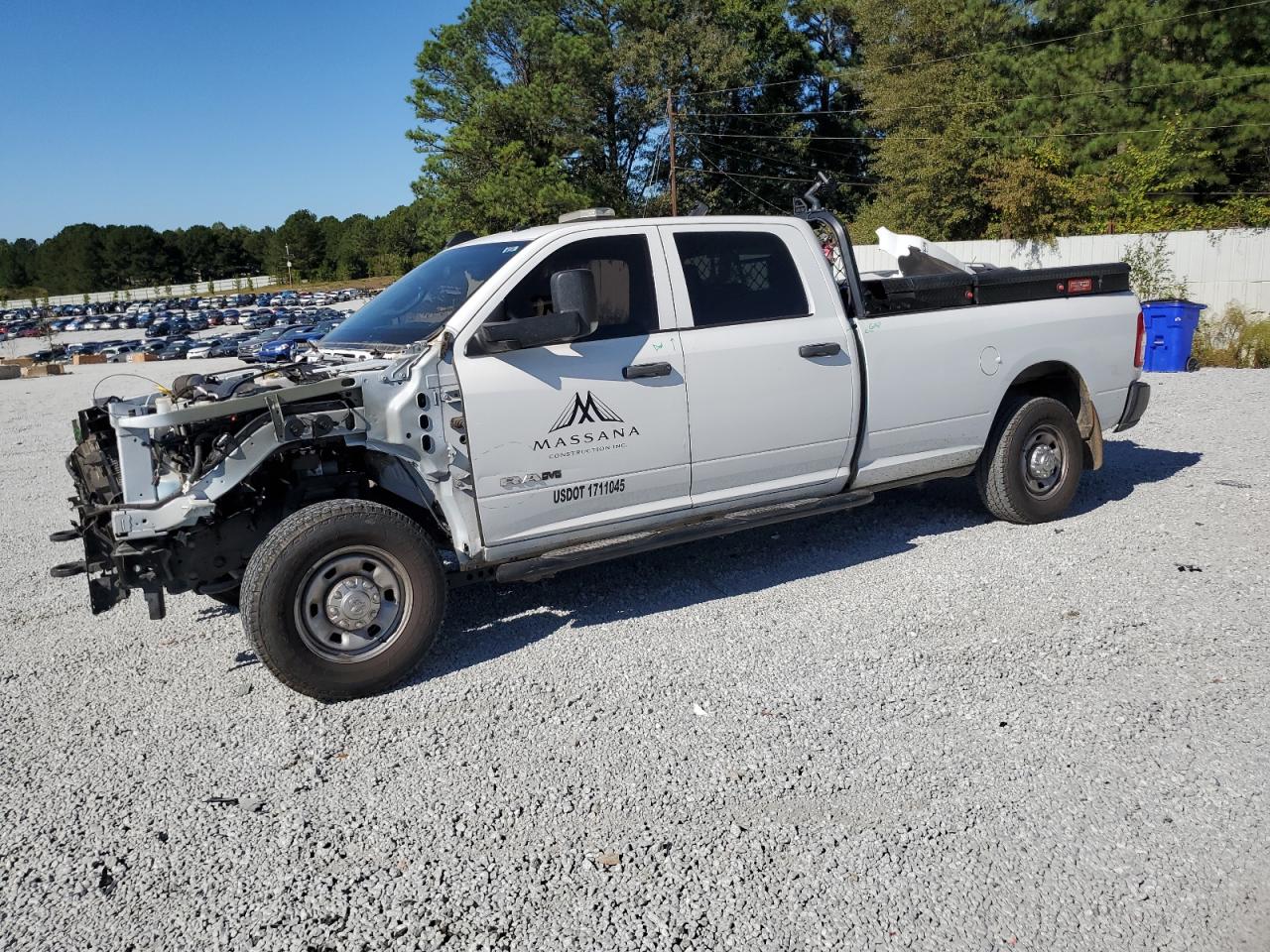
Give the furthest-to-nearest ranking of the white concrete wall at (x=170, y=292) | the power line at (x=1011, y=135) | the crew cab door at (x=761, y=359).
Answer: the white concrete wall at (x=170, y=292) < the power line at (x=1011, y=135) < the crew cab door at (x=761, y=359)

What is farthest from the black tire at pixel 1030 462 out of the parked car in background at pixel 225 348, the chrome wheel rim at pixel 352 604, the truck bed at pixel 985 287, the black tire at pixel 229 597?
the parked car in background at pixel 225 348

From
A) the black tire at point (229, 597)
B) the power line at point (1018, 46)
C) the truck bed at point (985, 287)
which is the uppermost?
the power line at point (1018, 46)

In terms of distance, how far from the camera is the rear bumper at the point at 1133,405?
702 cm

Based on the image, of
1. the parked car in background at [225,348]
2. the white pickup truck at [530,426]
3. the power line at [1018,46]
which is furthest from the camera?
the parked car in background at [225,348]

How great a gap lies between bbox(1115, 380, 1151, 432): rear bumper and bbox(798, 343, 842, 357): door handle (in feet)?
9.02

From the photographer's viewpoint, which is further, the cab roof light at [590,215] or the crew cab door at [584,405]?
the cab roof light at [590,215]

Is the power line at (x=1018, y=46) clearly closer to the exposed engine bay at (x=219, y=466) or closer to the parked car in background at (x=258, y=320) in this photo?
the exposed engine bay at (x=219, y=466)

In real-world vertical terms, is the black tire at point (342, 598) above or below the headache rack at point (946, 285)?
below

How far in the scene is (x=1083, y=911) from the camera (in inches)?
113

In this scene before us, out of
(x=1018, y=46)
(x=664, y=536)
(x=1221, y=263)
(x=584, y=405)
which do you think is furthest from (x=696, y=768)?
(x=1018, y=46)

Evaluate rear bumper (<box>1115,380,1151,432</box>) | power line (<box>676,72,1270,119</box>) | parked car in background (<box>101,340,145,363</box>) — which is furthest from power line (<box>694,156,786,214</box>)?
rear bumper (<box>1115,380,1151,432</box>)

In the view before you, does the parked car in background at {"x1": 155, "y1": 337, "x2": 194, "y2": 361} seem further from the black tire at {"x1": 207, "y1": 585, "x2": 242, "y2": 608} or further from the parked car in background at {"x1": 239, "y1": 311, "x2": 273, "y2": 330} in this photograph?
the black tire at {"x1": 207, "y1": 585, "x2": 242, "y2": 608}

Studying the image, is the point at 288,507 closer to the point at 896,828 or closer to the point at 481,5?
the point at 896,828

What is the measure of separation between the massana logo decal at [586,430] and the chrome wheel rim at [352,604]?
0.93 meters
